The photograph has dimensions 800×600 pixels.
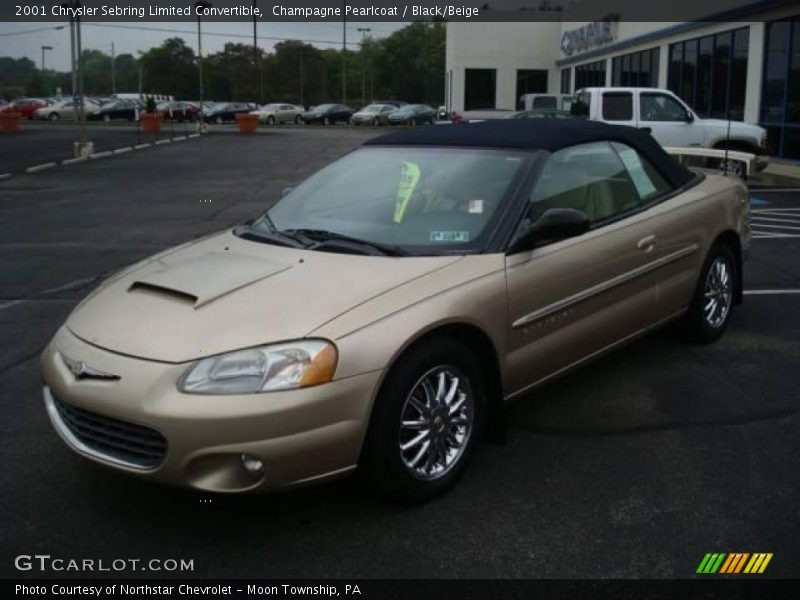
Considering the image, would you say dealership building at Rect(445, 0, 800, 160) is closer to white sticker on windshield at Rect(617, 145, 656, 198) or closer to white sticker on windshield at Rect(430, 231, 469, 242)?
white sticker on windshield at Rect(617, 145, 656, 198)

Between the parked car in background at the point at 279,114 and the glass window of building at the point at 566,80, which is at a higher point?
the glass window of building at the point at 566,80

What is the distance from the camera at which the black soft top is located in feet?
14.8

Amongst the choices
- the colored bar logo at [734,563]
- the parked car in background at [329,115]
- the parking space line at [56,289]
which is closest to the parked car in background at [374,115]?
the parked car in background at [329,115]

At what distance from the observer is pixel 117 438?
A: 3.18m

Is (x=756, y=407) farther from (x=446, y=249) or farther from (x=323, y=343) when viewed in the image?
(x=323, y=343)

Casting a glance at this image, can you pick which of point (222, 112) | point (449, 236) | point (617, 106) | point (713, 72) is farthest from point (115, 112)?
point (449, 236)

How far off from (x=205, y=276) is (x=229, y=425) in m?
0.93

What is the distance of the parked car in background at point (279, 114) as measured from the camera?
56.3m

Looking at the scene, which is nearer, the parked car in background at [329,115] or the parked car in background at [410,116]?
the parked car in background at [410,116]

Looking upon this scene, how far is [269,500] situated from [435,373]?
2.86 ft

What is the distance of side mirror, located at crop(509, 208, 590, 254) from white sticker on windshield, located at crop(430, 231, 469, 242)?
0.23m

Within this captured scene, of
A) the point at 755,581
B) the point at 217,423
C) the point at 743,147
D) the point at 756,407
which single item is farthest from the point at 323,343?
the point at 743,147

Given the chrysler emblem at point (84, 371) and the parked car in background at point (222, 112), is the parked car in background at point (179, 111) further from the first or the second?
the chrysler emblem at point (84, 371)

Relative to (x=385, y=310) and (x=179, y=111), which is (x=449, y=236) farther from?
(x=179, y=111)
